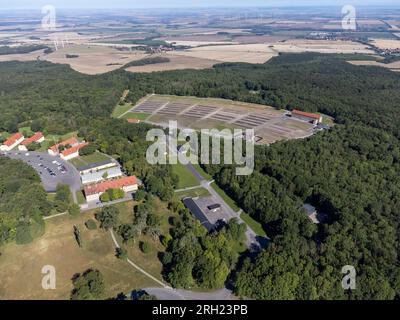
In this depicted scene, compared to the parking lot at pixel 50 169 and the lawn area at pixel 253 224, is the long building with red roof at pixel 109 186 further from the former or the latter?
the lawn area at pixel 253 224

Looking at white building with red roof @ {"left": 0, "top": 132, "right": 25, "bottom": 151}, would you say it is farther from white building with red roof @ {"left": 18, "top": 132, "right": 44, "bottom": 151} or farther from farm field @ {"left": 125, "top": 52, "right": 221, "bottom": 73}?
farm field @ {"left": 125, "top": 52, "right": 221, "bottom": 73}

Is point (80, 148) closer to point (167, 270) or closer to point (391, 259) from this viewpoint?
point (167, 270)

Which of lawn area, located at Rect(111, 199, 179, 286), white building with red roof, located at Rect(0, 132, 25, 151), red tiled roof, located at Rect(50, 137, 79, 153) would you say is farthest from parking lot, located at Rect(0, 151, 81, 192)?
lawn area, located at Rect(111, 199, 179, 286)

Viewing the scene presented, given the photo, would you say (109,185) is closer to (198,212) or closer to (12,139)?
(198,212)

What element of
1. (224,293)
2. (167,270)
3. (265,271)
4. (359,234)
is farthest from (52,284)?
(359,234)

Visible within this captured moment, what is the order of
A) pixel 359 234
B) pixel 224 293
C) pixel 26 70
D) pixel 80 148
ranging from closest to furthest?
1. pixel 224 293
2. pixel 359 234
3. pixel 80 148
4. pixel 26 70

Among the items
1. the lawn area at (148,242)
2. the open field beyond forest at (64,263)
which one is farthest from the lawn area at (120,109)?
the open field beyond forest at (64,263)

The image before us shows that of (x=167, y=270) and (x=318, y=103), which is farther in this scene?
(x=318, y=103)
